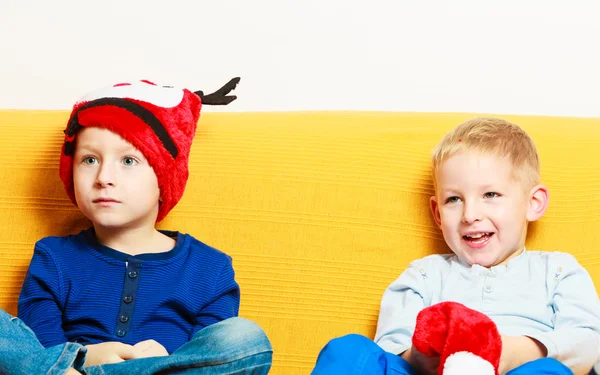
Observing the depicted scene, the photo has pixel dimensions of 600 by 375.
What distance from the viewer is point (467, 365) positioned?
1351 millimetres

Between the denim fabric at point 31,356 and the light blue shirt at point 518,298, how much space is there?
0.54 m

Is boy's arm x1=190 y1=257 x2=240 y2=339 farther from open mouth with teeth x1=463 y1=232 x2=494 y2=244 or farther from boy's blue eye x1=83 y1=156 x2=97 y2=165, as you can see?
open mouth with teeth x1=463 y1=232 x2=494 y2=244

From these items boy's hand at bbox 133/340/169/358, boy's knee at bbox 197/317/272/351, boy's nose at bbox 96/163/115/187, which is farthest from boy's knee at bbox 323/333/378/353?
boy's nose at bbox 96/163/115/187

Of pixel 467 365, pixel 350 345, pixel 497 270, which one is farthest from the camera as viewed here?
pixel 497 270

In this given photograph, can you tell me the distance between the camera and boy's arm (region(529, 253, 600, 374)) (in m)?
1.55

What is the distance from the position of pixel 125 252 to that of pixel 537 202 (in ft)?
2.55

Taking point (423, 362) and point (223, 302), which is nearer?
point (423, 362)

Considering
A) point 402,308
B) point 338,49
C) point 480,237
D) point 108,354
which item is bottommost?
point 108,354

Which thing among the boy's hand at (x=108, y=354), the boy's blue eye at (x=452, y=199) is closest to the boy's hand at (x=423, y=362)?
the boy's blue eye at (x=452, y=199)

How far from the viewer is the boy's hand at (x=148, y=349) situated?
1513 millimetres

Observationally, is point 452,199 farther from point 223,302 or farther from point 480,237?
point 223,302

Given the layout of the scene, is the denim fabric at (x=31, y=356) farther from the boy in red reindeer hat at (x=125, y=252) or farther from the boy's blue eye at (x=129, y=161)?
the boy's blue eye at (x=129, y=161)

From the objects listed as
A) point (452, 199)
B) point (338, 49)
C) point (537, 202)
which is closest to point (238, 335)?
point (452, 199)

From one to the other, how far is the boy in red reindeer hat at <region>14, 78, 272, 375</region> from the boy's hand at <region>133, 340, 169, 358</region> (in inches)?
0.9
